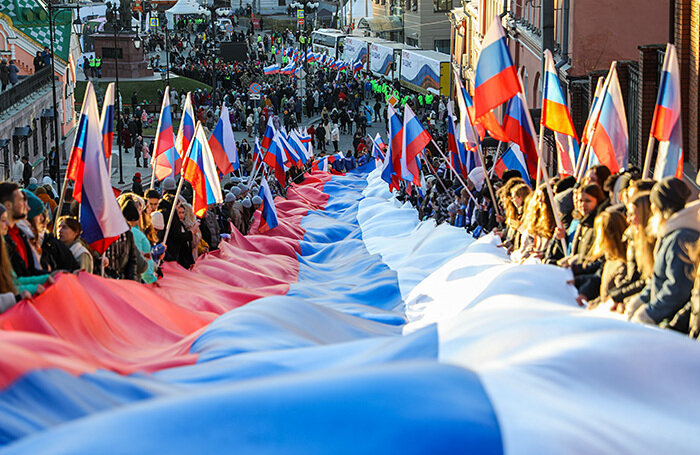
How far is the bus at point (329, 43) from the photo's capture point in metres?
78.8

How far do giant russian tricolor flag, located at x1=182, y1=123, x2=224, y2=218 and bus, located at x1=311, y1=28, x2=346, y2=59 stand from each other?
61.7 metres

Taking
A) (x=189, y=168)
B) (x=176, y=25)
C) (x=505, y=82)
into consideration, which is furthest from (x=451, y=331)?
(x=176, y=25)

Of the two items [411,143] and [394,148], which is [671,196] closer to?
[411,143]

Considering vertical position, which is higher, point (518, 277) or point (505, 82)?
point (505, 82)

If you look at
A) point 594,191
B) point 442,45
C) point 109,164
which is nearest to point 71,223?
point 109,164

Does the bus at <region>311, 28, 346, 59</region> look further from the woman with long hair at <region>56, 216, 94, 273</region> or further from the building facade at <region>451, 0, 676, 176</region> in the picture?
the woman with long hair at <region>56, 216, 94, 273</region>

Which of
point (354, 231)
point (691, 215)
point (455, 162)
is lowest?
point (354, 231)

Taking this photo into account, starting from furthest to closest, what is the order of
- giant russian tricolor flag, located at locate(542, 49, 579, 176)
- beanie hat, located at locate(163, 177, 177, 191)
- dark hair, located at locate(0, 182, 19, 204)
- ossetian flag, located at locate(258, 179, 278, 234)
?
ossetian flag, located at locate(258, 179, 278, 234) → beanie hat, located at locate(163, 177, 177, 191) → giant russian tricolor flag, located at locate(542, 49, 579, 176) → dark hair, located at locate(0, 182, 19, 204)

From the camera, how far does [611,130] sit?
43.7 feet

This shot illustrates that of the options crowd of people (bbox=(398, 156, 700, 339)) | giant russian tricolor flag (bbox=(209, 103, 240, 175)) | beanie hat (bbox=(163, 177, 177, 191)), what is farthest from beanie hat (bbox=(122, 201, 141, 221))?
giant russian tricolor flag (bbox=(209, 103, 240, 175))

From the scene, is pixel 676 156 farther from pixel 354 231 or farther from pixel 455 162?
pixel 354 231

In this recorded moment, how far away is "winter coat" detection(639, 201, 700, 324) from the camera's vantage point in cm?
724

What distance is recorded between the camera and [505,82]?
13258 mm

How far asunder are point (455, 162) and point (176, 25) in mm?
82588
